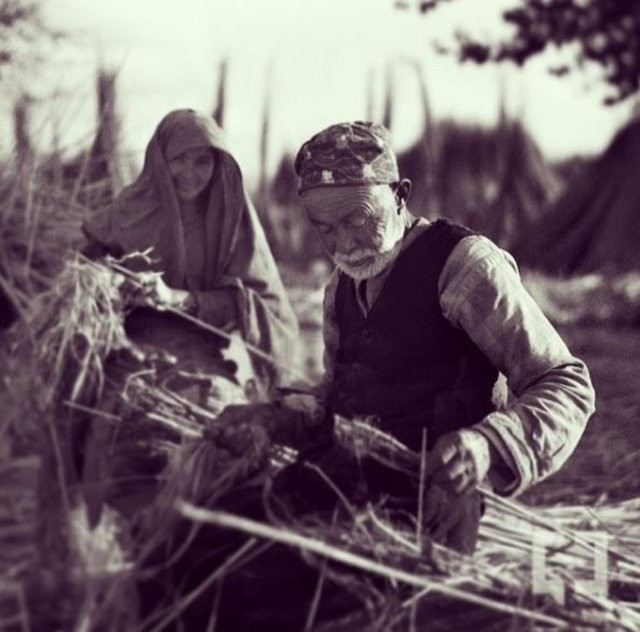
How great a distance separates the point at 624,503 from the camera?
448cm

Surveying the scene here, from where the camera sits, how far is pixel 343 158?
9.88 feet

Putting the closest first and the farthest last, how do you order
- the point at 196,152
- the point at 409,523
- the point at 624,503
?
the point at 409,523, the point at 196,152, the point at 624,503

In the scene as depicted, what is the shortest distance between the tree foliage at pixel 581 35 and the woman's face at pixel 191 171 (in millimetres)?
10409

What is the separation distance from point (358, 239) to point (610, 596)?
105 centimetres

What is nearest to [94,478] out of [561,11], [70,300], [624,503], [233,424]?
[233,424]

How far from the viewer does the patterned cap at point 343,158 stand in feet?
9.84

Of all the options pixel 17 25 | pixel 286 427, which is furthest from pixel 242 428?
pixel 17 25

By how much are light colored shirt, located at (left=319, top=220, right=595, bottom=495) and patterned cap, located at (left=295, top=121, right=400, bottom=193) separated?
242 mm

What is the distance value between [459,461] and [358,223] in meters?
0.59

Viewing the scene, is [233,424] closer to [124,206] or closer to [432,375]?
[432,375]

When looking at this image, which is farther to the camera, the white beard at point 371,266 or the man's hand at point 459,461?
the white beard at point 371,266

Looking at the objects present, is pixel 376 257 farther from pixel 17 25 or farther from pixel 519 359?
pixel 17 25

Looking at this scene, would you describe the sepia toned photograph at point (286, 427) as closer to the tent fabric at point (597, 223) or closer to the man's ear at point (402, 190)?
the man's ear at point (402, 190)

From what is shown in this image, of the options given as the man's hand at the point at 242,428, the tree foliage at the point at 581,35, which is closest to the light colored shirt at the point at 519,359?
the man's hand at the point at 242,428
